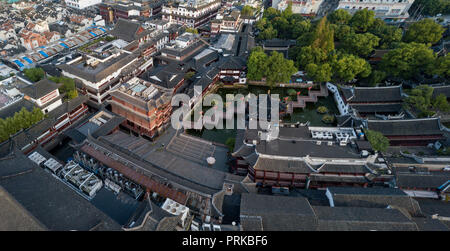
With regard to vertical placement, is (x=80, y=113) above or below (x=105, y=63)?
below

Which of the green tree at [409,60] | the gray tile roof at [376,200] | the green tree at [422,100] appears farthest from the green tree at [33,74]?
the green tree at [409,60]

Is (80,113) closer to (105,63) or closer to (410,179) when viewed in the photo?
(105,63)

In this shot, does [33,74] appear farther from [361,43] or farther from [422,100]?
[422,100]

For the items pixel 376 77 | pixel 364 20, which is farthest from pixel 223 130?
pixel 364 20

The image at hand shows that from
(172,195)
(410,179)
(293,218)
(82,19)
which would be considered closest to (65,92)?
(172,195)

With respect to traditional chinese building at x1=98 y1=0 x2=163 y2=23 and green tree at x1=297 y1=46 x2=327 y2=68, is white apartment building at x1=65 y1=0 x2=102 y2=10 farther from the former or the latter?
green tree at x1=297 y1=46 x2=327 y2=68

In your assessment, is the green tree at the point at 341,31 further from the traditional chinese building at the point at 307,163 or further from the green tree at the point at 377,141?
the traditional chinese building at the point at 307,163
